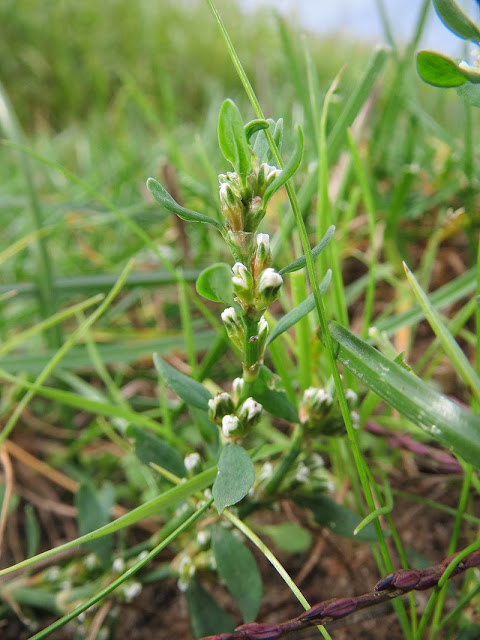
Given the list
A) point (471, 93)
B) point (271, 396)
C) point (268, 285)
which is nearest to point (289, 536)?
point (271, 396)

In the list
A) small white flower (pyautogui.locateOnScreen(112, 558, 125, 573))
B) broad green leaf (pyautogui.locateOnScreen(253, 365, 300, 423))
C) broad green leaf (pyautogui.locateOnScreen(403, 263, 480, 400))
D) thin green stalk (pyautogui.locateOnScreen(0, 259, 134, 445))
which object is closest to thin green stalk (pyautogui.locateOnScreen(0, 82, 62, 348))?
thin green stalk (pyautogui.locateOnScreen(0, 259, 134, 445))

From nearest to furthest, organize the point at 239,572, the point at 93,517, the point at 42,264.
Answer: the point at 239,572 < the point at 93,517 < the point at 42,264

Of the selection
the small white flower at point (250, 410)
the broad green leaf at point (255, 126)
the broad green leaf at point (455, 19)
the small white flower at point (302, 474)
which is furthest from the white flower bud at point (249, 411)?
the broad green leaf at point (455, 19)

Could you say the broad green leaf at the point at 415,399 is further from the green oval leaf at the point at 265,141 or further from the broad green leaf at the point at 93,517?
the broad green leaf at the point at 93,517

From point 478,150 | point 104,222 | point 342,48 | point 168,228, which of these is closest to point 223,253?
point 168,228

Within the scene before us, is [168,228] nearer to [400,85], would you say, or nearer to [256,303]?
[400,85]

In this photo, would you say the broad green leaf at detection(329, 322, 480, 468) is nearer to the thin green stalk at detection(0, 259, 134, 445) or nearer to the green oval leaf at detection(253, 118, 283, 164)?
the green oval leaf at detection(253, 118, 283, 164)

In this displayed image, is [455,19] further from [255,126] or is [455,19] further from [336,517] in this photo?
[336,517]
